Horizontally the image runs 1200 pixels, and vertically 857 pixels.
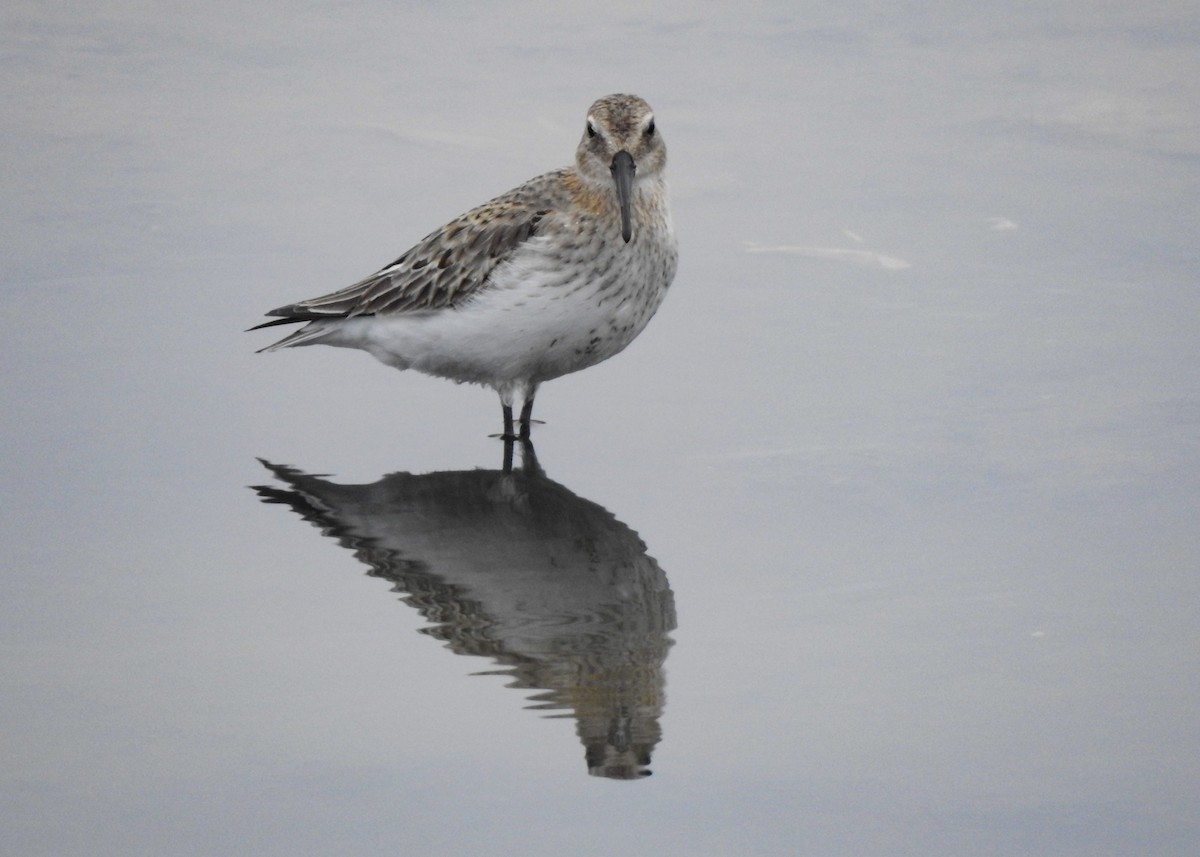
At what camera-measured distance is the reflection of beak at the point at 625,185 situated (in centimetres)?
903

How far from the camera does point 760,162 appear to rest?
13.6 metres

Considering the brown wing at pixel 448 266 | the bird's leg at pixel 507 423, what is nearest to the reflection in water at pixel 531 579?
the bird's leg at pixel 507 423

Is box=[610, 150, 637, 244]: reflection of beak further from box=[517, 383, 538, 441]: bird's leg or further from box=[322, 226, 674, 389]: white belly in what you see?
box=[517, 383, 538, 441]: bird's leg

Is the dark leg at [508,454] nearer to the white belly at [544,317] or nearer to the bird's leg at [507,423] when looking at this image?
the bird's leg at [507,423]

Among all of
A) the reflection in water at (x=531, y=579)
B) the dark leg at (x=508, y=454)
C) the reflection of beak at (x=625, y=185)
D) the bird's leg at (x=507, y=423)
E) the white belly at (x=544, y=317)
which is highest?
the reflection of beak at (x=625, y=185)

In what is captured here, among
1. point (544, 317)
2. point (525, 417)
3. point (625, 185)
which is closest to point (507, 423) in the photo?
point (525, 417)

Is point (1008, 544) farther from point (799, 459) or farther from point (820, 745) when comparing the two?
point (820, 745)

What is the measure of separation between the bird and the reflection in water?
0.59 m

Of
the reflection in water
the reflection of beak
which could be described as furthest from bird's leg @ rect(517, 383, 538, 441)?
the reflection of beak

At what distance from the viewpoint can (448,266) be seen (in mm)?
9609

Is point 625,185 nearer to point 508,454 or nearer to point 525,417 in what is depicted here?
point 525,417

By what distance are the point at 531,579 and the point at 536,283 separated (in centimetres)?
203

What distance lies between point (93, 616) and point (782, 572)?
109 inches

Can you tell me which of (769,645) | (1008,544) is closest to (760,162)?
(1008,544)
